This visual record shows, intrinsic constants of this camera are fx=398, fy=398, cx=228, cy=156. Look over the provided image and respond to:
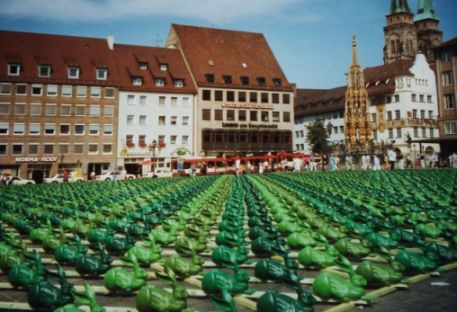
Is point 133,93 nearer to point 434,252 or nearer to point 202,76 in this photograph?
point 202,76

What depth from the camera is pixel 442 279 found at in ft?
14.7

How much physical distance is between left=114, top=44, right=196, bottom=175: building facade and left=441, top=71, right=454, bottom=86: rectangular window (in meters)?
33.0

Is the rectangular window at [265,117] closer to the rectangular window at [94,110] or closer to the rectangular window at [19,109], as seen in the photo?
the rectangular window at [94,110]

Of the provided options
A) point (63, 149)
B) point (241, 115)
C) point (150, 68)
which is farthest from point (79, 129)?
point (241, 115)

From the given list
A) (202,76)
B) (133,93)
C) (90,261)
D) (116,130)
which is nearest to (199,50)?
(202,76)

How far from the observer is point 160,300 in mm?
3256

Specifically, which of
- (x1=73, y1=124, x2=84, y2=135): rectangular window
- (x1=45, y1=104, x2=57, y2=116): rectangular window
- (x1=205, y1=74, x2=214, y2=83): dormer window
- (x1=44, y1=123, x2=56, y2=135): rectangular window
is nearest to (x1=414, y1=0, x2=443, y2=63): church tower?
(x1=205, y1=74, x2=214, y2=83): dormer window

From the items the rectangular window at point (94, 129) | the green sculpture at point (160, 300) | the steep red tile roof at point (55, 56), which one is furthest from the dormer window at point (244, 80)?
the green sculpture at point (160, 300)

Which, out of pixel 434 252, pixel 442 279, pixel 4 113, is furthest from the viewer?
pixel 4 113

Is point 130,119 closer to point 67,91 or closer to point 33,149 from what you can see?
point 67,91

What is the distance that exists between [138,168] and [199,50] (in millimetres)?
20307

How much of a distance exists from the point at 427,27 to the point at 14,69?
108 m

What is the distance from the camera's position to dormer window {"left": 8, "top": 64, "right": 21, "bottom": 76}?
153ft

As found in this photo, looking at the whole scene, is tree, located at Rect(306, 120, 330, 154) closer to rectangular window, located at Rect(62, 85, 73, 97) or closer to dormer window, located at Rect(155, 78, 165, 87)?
dormer window, located at Rect(155, 78, 165, 87)
